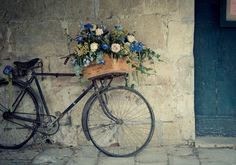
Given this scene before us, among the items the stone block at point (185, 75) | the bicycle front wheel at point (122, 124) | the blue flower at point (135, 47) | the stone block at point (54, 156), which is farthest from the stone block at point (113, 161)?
the blue flower at point (135, 47)

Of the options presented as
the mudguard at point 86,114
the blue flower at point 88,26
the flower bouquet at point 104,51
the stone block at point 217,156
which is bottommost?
the stone block at point 217,156

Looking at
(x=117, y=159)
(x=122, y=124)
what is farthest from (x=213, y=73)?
(x=117, y=159)

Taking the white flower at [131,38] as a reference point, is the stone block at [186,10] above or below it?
above

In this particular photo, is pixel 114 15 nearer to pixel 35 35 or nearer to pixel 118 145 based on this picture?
pixel 35 35

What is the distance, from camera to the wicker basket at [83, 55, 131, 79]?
6.00 metres

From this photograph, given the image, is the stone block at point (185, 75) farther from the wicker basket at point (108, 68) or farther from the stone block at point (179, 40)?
the wicker basket at point (108, 68)

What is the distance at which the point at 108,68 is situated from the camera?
601cm

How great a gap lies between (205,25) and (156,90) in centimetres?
112

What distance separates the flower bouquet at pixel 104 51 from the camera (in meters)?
6.02

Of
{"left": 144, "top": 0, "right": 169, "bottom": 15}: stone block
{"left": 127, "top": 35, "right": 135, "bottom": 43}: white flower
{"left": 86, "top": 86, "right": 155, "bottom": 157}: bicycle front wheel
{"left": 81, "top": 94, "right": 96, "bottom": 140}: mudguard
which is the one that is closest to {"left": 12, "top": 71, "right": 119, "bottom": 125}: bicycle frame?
{"left": 81, "top": 94, "right": 96, "bottom": 140}: mudguard

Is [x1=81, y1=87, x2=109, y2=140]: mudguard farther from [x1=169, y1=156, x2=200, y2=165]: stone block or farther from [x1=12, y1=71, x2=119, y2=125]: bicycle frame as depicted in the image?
[x1=169, y1=156, x2=200, y2=165]: stone block

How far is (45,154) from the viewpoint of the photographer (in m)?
6.61

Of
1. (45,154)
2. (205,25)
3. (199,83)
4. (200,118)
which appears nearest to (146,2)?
(205,25)

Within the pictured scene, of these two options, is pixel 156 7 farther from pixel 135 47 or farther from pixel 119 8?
pixel 135 47
